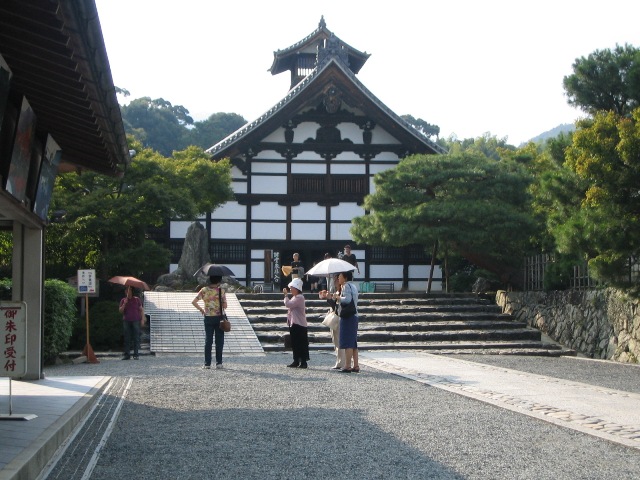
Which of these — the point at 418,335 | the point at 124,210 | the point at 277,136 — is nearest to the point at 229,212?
the point at 277,136

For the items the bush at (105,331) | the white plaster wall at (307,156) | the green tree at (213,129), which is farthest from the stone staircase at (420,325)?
the green tree at (213,129)

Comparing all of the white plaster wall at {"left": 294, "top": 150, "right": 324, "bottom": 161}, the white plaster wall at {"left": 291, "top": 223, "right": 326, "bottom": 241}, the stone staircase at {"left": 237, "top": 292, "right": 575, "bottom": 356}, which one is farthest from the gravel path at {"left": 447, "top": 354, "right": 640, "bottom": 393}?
the white plaster wall at {"left": 294, "top": 150, "right": 324, "bottom": 161}

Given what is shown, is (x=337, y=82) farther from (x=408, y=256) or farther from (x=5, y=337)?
(x=5, y=337)

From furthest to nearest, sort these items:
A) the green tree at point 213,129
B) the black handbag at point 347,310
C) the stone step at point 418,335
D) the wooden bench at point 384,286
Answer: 1. the green tree at point 213,129
2. the wooden bench at point 384,286
3. the stone step at point 418,335
4. the black handbag at point 347,310

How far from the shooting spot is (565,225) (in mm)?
16750

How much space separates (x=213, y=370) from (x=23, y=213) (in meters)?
5.40

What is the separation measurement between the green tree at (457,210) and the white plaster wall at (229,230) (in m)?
6.11

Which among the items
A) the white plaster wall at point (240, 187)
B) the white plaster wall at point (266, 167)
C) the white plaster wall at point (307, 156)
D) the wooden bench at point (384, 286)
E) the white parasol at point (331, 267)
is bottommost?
the wooden bench at point (384, 286)

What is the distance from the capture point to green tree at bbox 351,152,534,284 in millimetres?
24656

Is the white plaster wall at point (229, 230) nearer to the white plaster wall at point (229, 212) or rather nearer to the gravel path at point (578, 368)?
the white plaster wall at point (229, 212)

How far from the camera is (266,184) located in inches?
1271

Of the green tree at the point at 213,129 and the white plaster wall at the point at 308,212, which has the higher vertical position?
the green tree at the point at 213,129

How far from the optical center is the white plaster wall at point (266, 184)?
106ft

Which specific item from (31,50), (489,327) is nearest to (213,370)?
(31,50)
